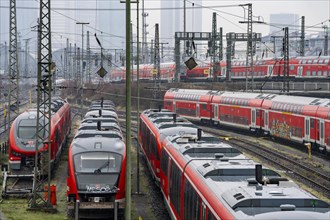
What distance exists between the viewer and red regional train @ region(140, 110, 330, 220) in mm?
10820

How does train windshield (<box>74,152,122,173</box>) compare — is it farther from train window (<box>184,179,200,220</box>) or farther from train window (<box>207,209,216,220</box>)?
train window (<box>207,209,216,220</box>)

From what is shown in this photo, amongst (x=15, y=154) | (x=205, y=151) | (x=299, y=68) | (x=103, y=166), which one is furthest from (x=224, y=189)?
(x=299, y=68)

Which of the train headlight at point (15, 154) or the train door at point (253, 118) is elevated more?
the train door at point (253, 118)

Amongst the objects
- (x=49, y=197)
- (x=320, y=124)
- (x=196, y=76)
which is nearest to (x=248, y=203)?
(x=49, y=197)

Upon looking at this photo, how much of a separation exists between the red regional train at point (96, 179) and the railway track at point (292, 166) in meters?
9.42

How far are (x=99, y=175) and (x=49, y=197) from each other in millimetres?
4323

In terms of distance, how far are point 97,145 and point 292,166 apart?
15.4 metres

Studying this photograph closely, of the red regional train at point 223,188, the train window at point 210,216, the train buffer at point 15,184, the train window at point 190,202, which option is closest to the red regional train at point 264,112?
the train buffer at point 15,184

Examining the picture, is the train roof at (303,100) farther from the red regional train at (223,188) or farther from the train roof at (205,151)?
the train roof at (205,151)

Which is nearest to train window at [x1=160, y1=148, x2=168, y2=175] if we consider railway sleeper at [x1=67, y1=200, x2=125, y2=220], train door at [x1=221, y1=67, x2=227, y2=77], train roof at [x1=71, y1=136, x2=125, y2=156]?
train roof at [x1=71, y1=136, x2=125, y2=156]

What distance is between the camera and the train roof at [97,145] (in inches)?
829

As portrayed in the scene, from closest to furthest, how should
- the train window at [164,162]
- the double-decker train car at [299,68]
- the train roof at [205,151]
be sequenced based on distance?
the train roof at [205,151] → the train window at [164,162] → the double-decker train car at [299,68]

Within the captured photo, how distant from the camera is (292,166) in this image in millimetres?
33969

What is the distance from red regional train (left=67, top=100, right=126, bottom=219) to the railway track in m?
9.42
